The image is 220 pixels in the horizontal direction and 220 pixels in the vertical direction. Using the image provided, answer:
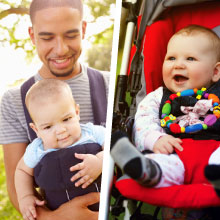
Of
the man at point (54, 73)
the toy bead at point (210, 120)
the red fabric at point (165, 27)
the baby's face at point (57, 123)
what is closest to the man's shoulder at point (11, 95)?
the man at point (54, 73)

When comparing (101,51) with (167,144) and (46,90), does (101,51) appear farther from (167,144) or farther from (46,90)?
(167,144)

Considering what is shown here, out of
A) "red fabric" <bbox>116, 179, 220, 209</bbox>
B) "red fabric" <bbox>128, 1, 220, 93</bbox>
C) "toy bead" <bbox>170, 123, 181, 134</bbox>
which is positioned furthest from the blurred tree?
"red fabric" <bbox>116, 179, 220, 209</bbox>

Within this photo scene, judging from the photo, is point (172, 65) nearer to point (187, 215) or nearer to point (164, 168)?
point (164, 168)

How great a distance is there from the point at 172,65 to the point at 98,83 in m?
0.37

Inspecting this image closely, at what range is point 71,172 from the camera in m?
1.51

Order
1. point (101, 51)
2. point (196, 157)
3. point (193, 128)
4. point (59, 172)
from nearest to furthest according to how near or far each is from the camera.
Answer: point (196, 157) < point (193, 128) < point (59, 172) < point (101, 51)

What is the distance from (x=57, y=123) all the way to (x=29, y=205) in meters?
0.42

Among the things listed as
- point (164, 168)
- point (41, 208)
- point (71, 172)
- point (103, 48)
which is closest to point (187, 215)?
point (164, 168)

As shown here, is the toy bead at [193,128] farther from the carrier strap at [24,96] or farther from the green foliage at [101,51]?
the carrier strap at [24,96]

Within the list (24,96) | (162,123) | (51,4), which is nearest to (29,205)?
(24,96)

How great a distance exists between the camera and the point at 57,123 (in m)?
1.48

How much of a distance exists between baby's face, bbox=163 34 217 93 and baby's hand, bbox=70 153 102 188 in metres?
0.51

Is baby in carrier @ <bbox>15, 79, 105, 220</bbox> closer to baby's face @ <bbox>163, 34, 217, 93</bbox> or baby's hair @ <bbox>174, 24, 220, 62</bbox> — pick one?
baby's face @ <bbox>163, 34, 217, 93</bbox>

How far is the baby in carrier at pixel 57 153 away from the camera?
58.6 inches
